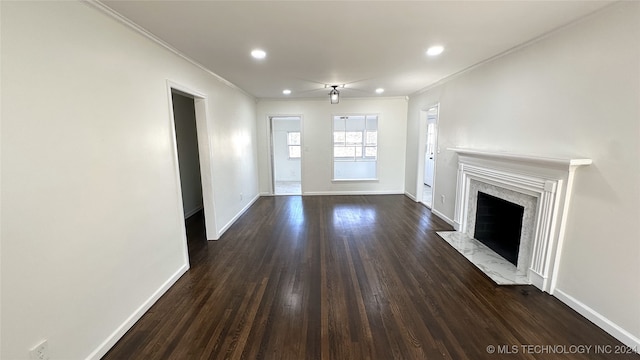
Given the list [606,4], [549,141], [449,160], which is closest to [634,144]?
[549,141]

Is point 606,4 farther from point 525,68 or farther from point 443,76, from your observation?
point 443,76

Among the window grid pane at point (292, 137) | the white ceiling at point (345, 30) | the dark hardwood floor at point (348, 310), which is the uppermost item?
the white ceiling at point (345, 30)

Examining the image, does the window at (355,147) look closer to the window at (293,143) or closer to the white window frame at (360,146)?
the white window frame at (360,146)

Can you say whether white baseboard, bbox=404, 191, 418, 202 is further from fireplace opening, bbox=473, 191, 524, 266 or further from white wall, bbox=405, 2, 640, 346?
white wall, bbox=405, 2, 640, 346

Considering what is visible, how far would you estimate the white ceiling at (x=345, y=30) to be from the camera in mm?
1833

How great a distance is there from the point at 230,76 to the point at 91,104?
245 centimetres

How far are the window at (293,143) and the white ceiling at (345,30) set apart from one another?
17.6 ft

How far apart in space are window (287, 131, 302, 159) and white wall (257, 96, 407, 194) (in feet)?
8.46

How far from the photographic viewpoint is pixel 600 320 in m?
1.96

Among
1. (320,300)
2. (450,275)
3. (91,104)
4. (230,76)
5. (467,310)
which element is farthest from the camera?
(230,76)

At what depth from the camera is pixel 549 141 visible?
2402 mm

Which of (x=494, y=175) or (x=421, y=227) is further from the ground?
(x=494, y=175)

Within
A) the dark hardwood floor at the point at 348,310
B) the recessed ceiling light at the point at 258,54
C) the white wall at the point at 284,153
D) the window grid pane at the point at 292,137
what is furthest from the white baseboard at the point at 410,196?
the recessed ceiling light at the point at 258,54

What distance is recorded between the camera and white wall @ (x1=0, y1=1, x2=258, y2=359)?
1.28 metres
